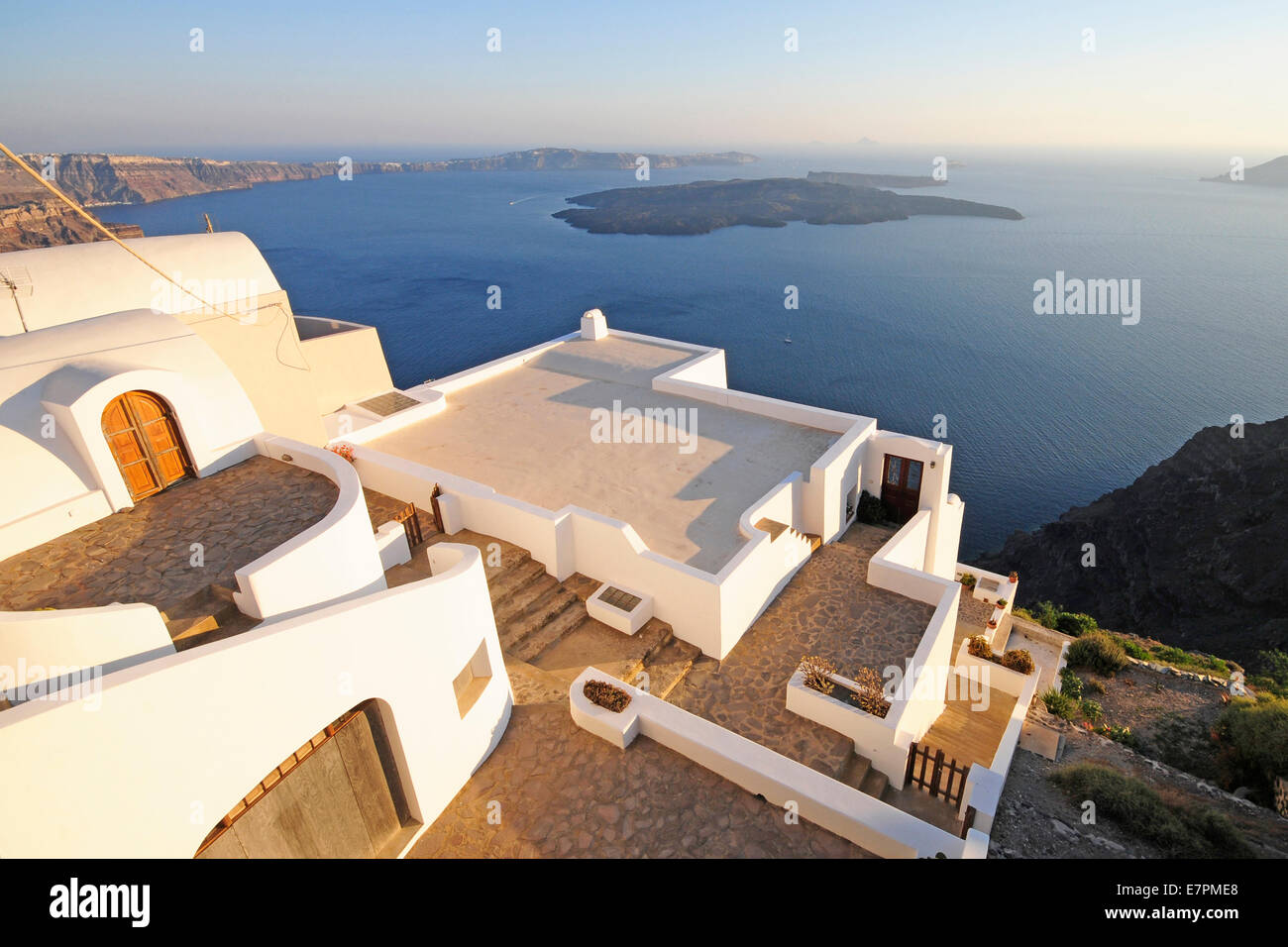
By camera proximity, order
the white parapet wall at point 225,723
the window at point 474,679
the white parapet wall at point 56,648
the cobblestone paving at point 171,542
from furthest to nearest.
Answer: the window at point 474,679 < the cobblestone paving at point 171,542 < the white parapet wall at point 56,648 < the white parapet wall at point 225,723

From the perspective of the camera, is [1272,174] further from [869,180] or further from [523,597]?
[523,597]

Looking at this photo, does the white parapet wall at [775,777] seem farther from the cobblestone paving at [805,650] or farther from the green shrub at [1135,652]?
the green shrub at [1135,652]

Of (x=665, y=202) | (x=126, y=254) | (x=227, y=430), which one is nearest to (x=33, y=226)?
(x=126, y=254)

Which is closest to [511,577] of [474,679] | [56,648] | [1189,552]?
[474,679]

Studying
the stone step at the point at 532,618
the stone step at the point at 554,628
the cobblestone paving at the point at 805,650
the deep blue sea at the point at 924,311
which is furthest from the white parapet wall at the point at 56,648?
the deep blue sea at the point at 924,311
